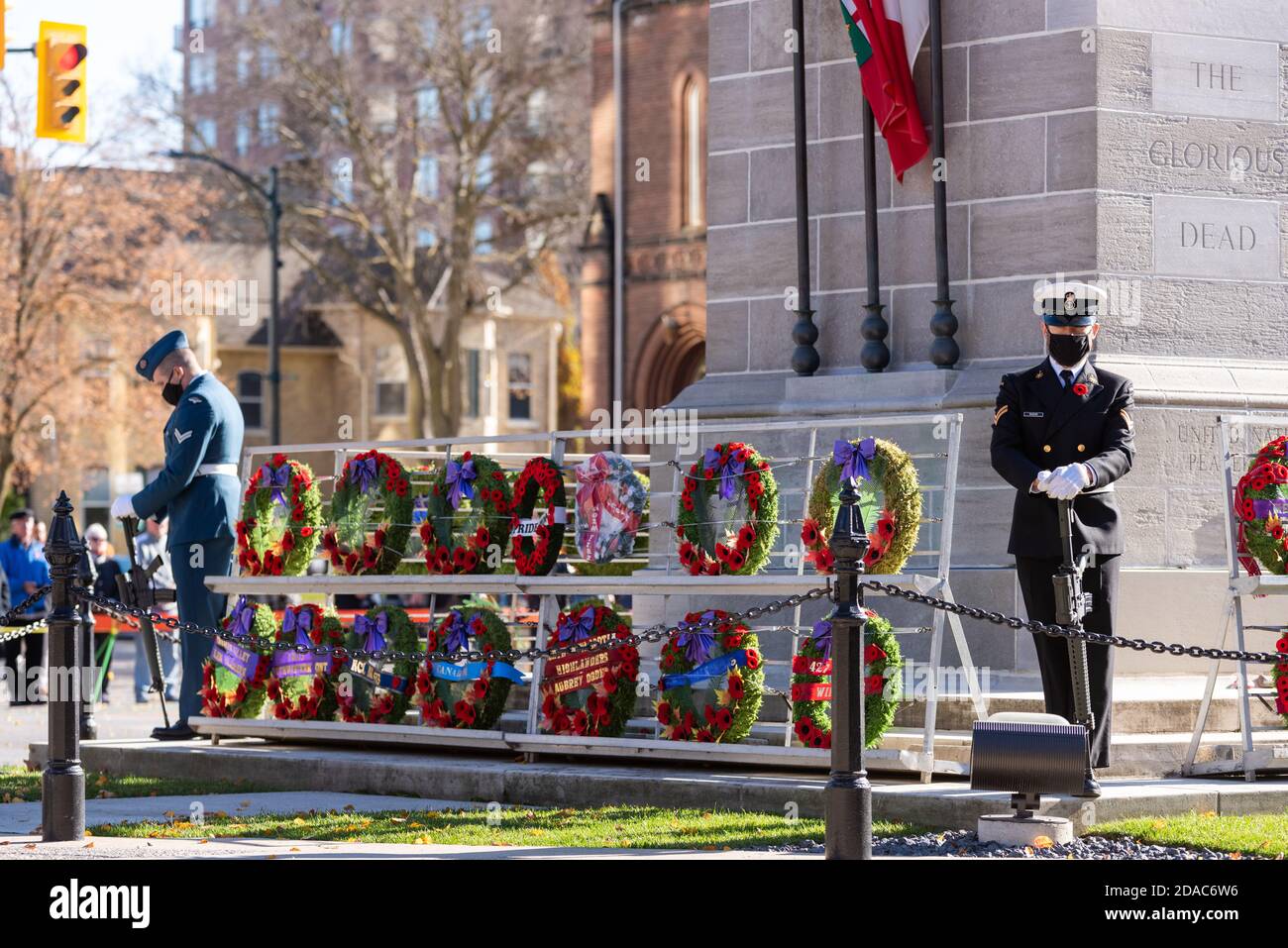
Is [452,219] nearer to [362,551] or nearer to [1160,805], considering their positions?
[362,551]

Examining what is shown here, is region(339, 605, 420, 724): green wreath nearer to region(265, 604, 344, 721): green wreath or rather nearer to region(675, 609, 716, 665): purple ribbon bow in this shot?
region(265, 604, 344, 721): green wreath

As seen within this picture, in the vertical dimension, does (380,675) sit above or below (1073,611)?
below

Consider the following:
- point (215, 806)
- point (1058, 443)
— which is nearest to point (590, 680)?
point (215, 806)

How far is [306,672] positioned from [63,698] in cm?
334

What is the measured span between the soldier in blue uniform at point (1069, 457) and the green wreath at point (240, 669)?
482 cm

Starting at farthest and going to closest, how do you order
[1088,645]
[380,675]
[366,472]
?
[366,472] < [380,675] < [1088,645]

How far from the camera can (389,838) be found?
30.1ft

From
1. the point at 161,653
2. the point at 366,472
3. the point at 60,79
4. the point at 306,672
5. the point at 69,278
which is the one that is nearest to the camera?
the point at 306,672

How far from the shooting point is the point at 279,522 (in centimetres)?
1298

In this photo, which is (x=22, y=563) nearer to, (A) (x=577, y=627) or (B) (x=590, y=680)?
(A) (x=577, y=627)

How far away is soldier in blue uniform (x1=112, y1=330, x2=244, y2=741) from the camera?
42.0ft

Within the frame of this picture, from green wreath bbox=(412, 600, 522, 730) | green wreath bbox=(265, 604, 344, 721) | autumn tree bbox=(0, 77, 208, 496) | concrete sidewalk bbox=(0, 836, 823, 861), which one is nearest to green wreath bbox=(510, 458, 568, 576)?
green wreath bbox=(412, 600, 522, 730)
